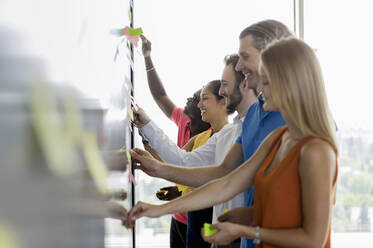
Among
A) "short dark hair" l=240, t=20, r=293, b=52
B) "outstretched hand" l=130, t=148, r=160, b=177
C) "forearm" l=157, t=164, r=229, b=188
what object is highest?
"short dark hair" l=240, t=20, r=293, b=52

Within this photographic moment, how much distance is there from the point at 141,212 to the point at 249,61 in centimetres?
66

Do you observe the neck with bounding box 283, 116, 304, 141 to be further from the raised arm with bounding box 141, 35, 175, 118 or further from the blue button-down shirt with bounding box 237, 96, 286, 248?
the raised arm with bounding box 141, 35, 175, 118

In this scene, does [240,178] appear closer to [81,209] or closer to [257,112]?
[257,112]

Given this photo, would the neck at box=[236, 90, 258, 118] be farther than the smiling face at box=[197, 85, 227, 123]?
No

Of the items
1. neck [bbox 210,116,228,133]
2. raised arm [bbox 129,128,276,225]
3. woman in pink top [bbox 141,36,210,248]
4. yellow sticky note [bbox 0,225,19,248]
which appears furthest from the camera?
woman in pink top [bbox 141,36,210,248]

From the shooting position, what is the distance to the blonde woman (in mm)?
881

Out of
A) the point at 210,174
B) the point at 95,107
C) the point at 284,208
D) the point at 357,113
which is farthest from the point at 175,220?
the point at 95,107

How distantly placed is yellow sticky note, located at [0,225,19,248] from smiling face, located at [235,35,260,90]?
1.26 m

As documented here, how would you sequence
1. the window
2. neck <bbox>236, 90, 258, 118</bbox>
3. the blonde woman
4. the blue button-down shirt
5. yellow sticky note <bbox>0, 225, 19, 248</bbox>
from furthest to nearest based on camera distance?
the window
neck <bbox>236, 90, 258, 118</bbox>
the blue button-down shirt
the blonde woman
yellow sticky note <bbox>0, 225, 19, 248</bbox>

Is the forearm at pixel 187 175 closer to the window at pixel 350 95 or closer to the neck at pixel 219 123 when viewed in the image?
the neck at pixel 219 123

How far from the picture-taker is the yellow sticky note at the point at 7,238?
0.67 ft

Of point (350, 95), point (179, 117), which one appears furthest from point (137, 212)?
point (350, 95)

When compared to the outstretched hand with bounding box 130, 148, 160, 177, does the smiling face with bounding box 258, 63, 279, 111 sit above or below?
above

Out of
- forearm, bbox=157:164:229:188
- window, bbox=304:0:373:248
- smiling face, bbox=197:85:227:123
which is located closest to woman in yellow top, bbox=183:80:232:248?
smiling face, bbox=197:85:227:123
